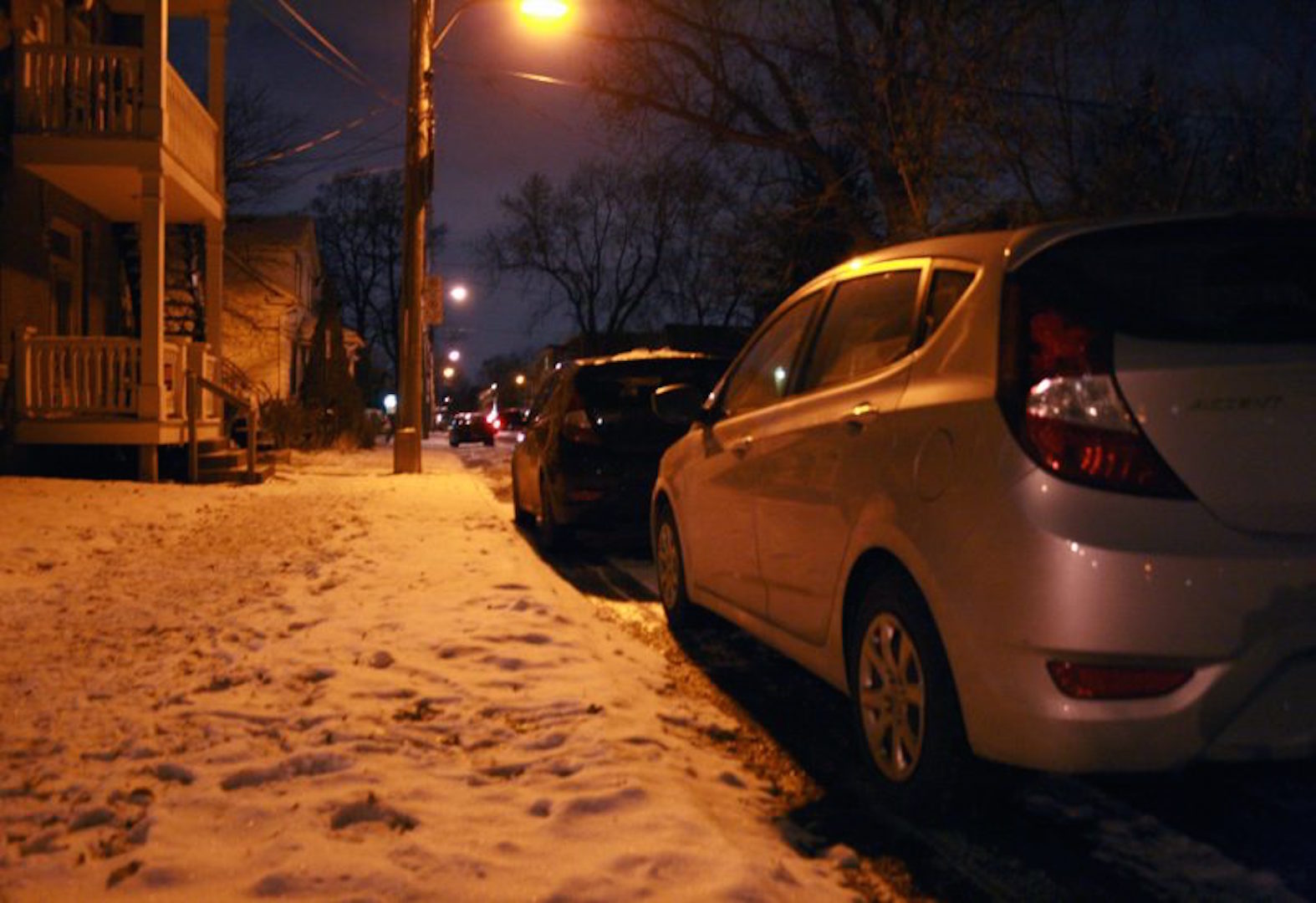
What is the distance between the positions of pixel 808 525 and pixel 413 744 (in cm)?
163

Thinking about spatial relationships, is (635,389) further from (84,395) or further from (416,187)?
(416,187)

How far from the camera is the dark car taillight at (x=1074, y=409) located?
312cm

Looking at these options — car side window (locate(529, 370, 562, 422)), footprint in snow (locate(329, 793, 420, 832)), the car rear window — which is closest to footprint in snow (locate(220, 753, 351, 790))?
footprint in snow (locate(329, 793, 420, 832))

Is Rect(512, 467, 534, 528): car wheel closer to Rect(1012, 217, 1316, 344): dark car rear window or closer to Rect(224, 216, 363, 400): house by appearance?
Rect(1012, 217, 1316, 344): dark car rear window

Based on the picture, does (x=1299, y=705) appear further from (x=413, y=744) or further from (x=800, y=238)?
(x=800, y=238)

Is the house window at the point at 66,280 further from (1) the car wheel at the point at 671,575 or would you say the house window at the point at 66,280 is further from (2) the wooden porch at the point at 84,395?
(1) the car wheel at the point at 671,575

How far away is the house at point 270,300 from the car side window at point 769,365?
1093 inches

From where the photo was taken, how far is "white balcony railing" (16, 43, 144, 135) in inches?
574

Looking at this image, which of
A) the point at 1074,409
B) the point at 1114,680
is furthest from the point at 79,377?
the point at 1114,680

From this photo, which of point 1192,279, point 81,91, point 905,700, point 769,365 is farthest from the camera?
point 81,91

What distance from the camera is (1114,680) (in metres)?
3.11

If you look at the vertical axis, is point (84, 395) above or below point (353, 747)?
above

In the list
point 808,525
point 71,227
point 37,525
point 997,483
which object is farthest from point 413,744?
point 71,227

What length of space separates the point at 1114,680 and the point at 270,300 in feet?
115
